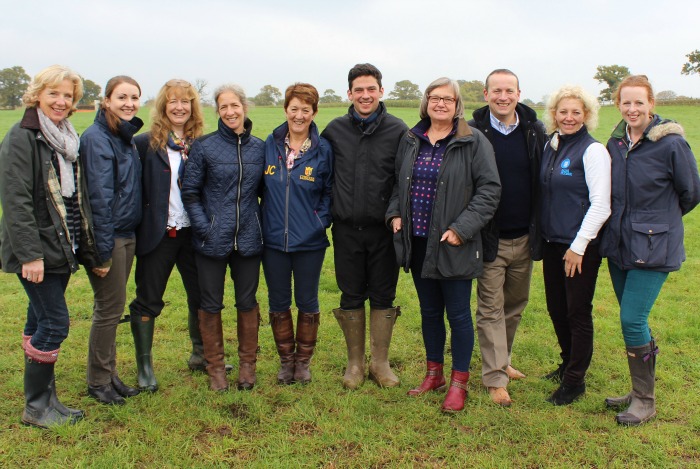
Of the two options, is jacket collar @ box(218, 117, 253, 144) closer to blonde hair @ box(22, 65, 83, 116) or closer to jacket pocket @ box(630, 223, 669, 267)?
blonde hair @ box(22, 65, 83, 116)

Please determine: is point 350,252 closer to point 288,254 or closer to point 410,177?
point 288,254

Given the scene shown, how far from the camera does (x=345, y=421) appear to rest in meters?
4.18

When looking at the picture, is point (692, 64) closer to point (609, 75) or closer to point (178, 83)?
point (609, 75)

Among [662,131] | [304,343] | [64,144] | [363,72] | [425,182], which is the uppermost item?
[363,72]

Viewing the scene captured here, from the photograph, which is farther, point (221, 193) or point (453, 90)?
point (221, 193)

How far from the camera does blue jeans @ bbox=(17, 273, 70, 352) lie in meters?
3.85

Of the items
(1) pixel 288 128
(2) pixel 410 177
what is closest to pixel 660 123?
(2) pixel 410 177

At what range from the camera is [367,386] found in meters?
4.83

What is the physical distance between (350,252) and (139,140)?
6.14 ft

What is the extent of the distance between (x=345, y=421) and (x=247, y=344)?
1.14m

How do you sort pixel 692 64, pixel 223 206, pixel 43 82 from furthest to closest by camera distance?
pixel 692 64 < pixel 223 206 < pixel 43 82

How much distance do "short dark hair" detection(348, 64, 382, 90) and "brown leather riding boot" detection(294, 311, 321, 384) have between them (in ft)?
6.41

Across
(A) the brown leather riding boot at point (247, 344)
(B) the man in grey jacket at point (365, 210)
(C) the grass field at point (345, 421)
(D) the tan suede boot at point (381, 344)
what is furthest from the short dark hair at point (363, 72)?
(C) the grass field at point (345, 421)

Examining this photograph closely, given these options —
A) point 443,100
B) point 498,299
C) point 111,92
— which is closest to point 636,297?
point 498,299
